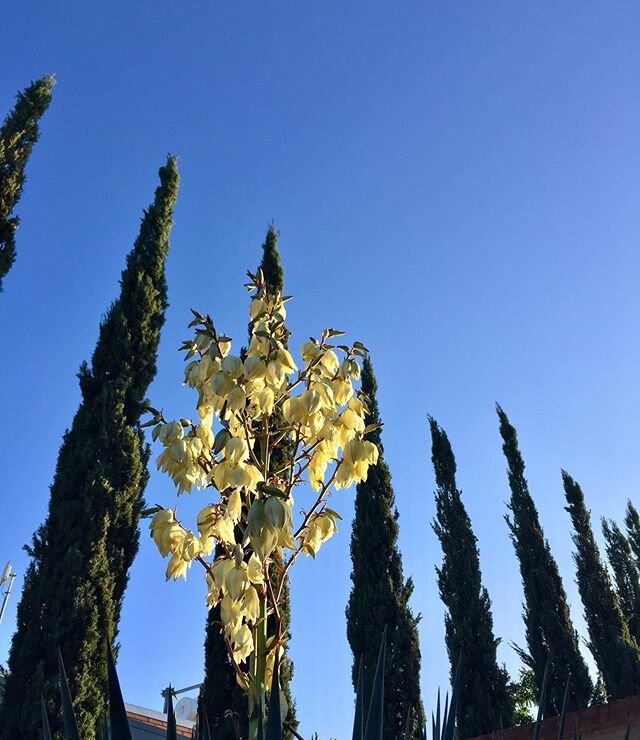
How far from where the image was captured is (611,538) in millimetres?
14633

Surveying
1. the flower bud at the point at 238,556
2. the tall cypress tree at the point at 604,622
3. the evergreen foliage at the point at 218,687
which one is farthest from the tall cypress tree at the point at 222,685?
the tall cypress tree at the point at 604,622

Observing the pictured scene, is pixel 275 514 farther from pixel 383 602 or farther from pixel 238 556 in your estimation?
pixel 383 602

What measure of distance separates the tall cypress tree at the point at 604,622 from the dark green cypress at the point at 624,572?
1.67 meters

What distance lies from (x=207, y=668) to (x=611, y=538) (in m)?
11.7

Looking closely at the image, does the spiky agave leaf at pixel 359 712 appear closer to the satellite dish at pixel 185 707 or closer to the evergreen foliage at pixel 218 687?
the evergreen foliage at pixel 218 687

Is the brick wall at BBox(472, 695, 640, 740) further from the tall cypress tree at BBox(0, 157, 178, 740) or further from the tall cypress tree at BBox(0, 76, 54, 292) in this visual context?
the tall cypress tree at BBox(0, 76, 54, 292)

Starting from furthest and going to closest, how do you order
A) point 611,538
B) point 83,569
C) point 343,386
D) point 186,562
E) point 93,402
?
1. point 611,538
2. point 93,402
3. point 83,569
4. point 343,386
5. point 186,562

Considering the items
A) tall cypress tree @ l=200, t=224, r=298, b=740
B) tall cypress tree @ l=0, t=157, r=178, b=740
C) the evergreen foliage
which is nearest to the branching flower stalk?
tall cypress tree @ l=0, t=157, r=178, b=740

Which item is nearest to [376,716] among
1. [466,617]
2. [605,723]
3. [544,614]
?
[605,723]

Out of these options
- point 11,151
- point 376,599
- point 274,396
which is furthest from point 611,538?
point 274,396

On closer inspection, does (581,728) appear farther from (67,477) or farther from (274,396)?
(67,477)

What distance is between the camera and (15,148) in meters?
7.44

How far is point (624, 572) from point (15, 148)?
46.3 feet

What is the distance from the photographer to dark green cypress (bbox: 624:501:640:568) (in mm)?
14234
